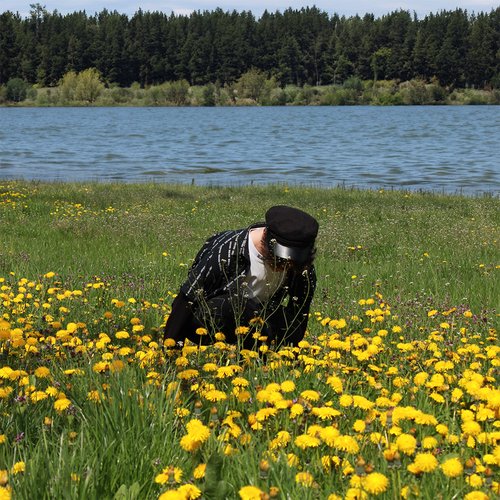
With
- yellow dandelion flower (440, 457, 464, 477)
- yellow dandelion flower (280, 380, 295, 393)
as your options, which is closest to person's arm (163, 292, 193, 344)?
yellow dandelion flower (280, 380, 295, 393)

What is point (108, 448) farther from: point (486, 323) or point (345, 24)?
point (345, 24)

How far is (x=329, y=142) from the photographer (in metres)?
51.4

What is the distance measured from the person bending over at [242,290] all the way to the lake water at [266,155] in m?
20.1

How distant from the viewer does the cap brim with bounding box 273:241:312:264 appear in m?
4.54

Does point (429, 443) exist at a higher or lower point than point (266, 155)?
higher

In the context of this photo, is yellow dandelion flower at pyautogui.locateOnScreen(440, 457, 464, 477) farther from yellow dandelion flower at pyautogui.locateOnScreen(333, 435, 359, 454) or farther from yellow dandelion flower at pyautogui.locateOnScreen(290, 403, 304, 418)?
yellow dandelion flower at pyautogui.locateOnScreen(290, 403, 304, 418)

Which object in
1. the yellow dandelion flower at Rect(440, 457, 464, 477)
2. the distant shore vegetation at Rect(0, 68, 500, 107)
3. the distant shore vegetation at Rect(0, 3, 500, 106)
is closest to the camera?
the yellow dandelion flower at Rect(440, 457, 464, 477)

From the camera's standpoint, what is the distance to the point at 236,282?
507 cm

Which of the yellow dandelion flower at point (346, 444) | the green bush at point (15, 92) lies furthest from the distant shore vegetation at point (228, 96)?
the yellow dandelion flower at point (346, 444)

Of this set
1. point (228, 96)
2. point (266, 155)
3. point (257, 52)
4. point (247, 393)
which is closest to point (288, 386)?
point (247, 393)

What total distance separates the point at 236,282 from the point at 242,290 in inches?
3.4

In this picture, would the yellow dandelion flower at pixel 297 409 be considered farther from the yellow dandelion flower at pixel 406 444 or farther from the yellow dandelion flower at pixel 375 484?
the yellow dandelion flower at pixel 375 484

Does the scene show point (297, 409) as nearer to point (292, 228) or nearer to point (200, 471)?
point (200, 471)

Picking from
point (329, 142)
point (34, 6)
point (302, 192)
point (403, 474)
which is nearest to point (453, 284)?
point (403, 474)
